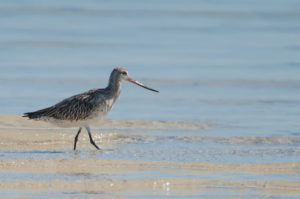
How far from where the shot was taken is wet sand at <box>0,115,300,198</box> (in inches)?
263

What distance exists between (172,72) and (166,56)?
124cm

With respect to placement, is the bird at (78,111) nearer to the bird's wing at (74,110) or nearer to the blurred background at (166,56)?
the bird's wing at (74,110)

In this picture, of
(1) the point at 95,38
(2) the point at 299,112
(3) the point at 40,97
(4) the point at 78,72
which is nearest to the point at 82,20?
(1) the point at 95,38

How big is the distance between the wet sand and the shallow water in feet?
0.18

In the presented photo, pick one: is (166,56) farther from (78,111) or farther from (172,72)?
(78,111)

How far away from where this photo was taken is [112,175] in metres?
7.30

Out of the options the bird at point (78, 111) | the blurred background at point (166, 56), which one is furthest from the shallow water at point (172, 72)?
the bird at point (78, 111)

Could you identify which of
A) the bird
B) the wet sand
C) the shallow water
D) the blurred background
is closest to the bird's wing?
the bird

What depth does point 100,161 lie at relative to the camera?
26.3 ft

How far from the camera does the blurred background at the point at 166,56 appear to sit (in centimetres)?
1176

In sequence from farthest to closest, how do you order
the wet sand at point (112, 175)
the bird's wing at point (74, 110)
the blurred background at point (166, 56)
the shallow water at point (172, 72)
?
the blurred background at point (166, 56)
the bird's wing at point (74, 110)
the shallow water at point (172, 72)
the wet sand at point (112, 175)

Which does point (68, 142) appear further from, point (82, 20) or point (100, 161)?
point (82, 20)

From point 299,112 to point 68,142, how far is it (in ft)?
11.9

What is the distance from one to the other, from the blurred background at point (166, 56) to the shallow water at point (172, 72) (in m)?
0.02
